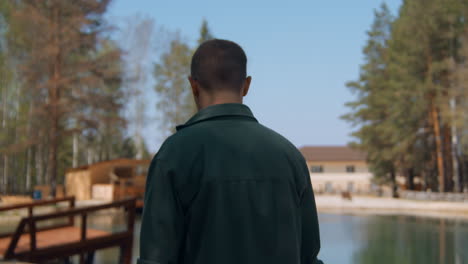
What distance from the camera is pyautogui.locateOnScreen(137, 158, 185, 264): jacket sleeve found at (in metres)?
1.40

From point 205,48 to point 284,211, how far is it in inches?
23.4

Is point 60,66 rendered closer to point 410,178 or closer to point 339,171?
point 410,178

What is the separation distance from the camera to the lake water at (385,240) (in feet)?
41.1

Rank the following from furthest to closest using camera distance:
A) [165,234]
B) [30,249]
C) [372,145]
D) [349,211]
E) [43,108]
A: [372,145] → [349,211] → [43,108] → [30,249] → [165,234]

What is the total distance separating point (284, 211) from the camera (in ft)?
4.92

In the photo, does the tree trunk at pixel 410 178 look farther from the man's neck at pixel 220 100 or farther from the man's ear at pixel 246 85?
the man's neck at pixel 220 100

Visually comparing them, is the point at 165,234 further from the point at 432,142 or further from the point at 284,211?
the point at 432,142

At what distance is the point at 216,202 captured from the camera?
143cm

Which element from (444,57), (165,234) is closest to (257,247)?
(165,234)

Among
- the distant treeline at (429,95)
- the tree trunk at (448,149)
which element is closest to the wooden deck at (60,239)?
the distant treeline at (429,95)

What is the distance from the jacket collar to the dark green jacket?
0.06ft

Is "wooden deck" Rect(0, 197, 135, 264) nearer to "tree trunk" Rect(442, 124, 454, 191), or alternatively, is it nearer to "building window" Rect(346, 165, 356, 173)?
"tree trunk" Rect(442, 124, 454, 191)

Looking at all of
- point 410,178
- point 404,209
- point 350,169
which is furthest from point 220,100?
point 350,169

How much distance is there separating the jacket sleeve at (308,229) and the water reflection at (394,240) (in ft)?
36.4
